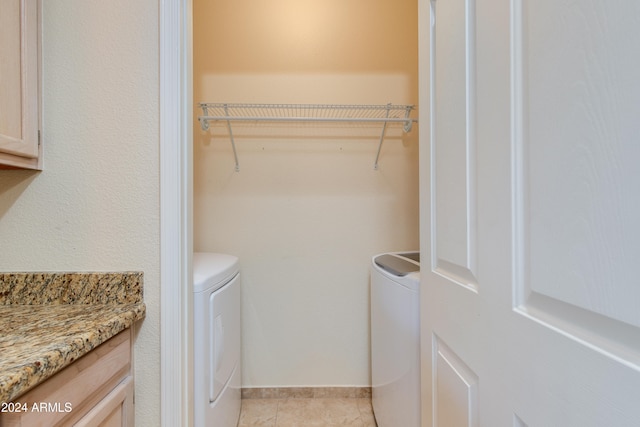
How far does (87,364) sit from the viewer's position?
69cm

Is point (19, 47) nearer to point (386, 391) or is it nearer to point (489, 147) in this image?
point (489, 147)

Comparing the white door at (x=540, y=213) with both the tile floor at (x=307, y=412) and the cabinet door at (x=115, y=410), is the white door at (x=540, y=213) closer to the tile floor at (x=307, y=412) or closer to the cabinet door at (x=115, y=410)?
the cabinet door at (x=115, y=410)

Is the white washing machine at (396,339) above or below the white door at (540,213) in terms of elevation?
below

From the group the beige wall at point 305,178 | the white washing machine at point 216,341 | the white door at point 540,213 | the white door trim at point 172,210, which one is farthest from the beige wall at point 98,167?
the beige wall at point 305,178

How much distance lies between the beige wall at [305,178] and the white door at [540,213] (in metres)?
1.09

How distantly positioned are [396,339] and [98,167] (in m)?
1.32

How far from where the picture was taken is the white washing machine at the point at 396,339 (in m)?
1.13

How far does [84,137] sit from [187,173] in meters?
0.32

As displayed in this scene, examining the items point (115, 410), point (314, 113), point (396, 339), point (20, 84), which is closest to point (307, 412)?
point (396, 339)

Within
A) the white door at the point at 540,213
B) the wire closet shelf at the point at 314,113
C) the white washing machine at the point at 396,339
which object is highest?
the wire closet shelf at the point at 314,113

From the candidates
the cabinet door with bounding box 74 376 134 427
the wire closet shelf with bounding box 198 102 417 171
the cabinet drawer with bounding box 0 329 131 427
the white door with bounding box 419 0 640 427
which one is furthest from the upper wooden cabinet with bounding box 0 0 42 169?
the white door with bounding box 419 0 640 427

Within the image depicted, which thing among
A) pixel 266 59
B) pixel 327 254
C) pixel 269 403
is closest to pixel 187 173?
pixel 327 254

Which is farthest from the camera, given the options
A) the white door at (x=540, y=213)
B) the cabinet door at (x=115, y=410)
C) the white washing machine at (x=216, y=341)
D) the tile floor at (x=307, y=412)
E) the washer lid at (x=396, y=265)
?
the tile floor at (x=307, y=412)

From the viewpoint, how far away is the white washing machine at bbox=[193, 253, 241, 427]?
3.59ft
